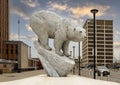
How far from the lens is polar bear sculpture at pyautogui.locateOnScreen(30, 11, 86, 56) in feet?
54.2

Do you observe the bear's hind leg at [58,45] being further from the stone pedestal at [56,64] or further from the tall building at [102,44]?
the tall building at [102,44]

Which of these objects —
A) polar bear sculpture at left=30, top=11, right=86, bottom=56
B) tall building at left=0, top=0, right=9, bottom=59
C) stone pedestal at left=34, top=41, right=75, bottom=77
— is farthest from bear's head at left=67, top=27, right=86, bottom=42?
tall building at left=0, top=0, right=9, bottom=59

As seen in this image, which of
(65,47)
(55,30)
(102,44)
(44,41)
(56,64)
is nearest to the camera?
(56,64)

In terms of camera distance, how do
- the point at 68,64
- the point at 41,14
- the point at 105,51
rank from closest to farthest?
1. the point at 68,64
2. the point at 41,14
3. the point at 105,51

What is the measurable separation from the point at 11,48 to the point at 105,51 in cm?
5913

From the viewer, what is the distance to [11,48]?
9381cm

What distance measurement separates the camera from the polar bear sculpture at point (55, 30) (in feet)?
54.2

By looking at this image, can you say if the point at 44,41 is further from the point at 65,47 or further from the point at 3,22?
the point at 3,22

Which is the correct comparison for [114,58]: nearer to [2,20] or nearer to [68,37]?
[2,20]

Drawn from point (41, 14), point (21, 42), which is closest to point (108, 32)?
point (21, 42)

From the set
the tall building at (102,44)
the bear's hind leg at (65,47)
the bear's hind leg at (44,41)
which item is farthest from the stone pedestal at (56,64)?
the tall building at (102,44)

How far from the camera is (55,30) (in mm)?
16641

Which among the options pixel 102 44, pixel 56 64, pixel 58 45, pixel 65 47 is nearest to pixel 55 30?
pixel 58 45

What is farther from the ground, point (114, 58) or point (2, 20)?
point (2, 20)
